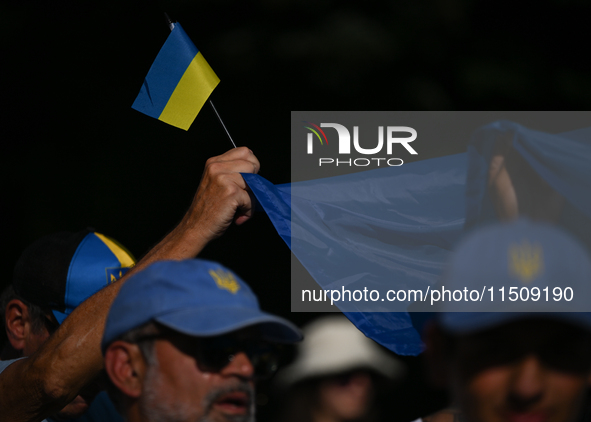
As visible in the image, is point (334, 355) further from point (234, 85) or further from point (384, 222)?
point (234, 85)

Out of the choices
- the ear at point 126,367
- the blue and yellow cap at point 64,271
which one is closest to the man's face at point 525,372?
the ear at point 126,367

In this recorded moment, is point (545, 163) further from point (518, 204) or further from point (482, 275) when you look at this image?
point (482, 275)

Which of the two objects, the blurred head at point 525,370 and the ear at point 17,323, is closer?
the blurred head at point 525,370

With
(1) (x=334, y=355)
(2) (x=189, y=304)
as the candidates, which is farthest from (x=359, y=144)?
(2) (x=189, y=304)

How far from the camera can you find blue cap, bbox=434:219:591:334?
133cm

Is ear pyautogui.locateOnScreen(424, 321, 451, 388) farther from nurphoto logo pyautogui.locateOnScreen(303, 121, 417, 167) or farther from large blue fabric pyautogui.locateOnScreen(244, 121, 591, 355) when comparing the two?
nurphoto logo pyautogui.locateOnScreen(303, 121, 417, 167)

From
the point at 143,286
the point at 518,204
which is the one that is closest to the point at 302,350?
the point at 518,204

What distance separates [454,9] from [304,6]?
0.97 meters

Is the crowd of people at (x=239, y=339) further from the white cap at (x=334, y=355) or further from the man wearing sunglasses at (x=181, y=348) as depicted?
the white cap at (x=334, y=355)

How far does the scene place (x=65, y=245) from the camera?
273 cm

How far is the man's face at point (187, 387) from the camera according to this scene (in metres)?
1.58

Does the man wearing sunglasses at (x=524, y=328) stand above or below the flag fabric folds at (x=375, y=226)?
below

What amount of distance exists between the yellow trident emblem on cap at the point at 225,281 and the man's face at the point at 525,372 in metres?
0.55

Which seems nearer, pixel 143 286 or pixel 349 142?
pixel 143 286
